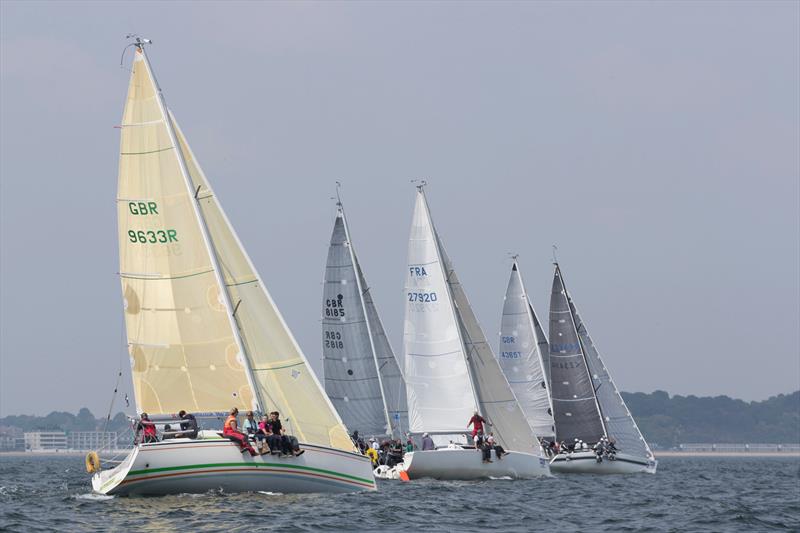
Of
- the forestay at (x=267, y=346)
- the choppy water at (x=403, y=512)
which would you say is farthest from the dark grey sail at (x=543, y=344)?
the forestay at (x=267, y=346)

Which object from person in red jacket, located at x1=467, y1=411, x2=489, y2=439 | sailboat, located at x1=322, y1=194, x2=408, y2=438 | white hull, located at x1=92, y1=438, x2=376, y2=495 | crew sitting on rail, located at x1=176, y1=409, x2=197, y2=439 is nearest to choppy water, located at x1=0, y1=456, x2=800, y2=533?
white hull, located at x1=92, y1=438, x2=376, y2=495

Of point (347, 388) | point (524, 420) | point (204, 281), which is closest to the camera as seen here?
point (204, 281)

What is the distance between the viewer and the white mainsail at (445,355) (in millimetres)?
41781

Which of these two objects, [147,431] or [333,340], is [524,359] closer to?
[333,340]

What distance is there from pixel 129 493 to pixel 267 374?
3916mm

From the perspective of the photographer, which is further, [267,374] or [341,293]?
[341,293]

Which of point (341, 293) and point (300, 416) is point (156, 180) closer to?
point (300, 416)

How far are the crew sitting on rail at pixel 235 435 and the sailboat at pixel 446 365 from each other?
1514 cm

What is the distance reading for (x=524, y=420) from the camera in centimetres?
4175

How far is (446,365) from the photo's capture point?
4228cm

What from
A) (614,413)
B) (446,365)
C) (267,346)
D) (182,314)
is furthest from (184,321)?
(614,413)

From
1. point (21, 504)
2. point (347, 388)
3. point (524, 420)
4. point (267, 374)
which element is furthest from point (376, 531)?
point (347, 388)

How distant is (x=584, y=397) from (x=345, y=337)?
431 inches

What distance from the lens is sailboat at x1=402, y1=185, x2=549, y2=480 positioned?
137 ft
